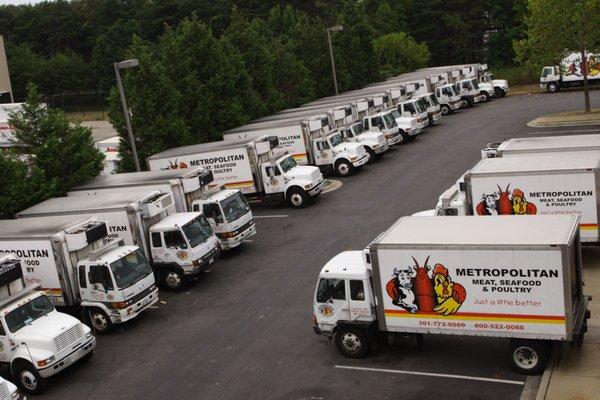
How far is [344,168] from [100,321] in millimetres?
19947

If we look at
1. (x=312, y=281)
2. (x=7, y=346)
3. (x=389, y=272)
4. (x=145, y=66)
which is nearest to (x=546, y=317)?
(x=389, y=272)

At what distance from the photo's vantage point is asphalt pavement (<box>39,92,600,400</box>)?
1606 cm

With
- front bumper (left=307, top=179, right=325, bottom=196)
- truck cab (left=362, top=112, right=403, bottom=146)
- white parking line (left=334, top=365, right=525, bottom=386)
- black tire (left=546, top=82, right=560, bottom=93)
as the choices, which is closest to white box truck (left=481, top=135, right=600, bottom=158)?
front bumper (left=307, top=179, right=325, bottom=196)

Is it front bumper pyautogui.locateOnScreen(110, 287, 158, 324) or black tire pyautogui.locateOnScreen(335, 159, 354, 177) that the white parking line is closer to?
front bumper pyautogui.locateOnScreen(110, 287, 158, 324)

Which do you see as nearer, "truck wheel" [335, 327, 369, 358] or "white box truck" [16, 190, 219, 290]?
"truck wheel" [335, 327, 369, 358]

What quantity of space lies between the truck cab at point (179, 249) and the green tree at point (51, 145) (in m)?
8.82

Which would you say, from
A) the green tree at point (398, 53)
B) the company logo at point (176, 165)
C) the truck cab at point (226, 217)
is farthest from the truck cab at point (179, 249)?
the green tree at point (398, 53)

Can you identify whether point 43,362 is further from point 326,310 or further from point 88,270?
point 326,310

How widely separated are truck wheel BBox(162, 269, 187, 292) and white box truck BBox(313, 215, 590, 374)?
845 centimetres

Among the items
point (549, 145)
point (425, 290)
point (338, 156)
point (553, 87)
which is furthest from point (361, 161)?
point (553, 87)

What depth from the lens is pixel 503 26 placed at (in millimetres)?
86062

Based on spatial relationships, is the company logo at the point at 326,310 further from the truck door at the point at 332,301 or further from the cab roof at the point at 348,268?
the cab roof at the point at 348,268

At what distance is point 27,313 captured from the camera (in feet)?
62.8

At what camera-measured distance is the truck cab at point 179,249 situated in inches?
961
